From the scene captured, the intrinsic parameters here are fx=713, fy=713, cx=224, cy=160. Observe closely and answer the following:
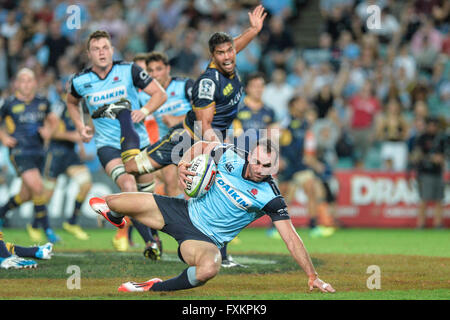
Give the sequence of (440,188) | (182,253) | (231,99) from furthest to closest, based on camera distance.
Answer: (440,188) < (231,99) < (182,253)

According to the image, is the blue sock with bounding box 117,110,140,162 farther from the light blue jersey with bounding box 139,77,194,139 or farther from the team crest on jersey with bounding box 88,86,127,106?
the light blue jersey with bounding box 139,77,194,139

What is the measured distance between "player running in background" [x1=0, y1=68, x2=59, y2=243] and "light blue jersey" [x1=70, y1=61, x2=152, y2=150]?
3111mm

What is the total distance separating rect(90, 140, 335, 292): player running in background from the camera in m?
6.96

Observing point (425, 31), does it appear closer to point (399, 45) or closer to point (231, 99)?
point (399, 45)

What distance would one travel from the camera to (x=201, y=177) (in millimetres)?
7176

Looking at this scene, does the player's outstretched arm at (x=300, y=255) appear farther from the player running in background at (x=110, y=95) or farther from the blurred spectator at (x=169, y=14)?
the blurred spectator at (x=169, y=14)

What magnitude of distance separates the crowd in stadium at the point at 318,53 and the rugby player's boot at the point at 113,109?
8695 mm

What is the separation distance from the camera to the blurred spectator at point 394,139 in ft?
59.9

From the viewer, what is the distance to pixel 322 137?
17484 millimetres

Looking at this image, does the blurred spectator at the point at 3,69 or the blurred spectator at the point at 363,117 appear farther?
the blurred spectator at the point at 3,69

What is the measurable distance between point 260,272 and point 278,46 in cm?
1288

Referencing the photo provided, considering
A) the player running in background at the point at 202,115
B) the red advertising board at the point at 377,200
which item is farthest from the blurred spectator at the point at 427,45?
the player running in background at the point at 202,115
